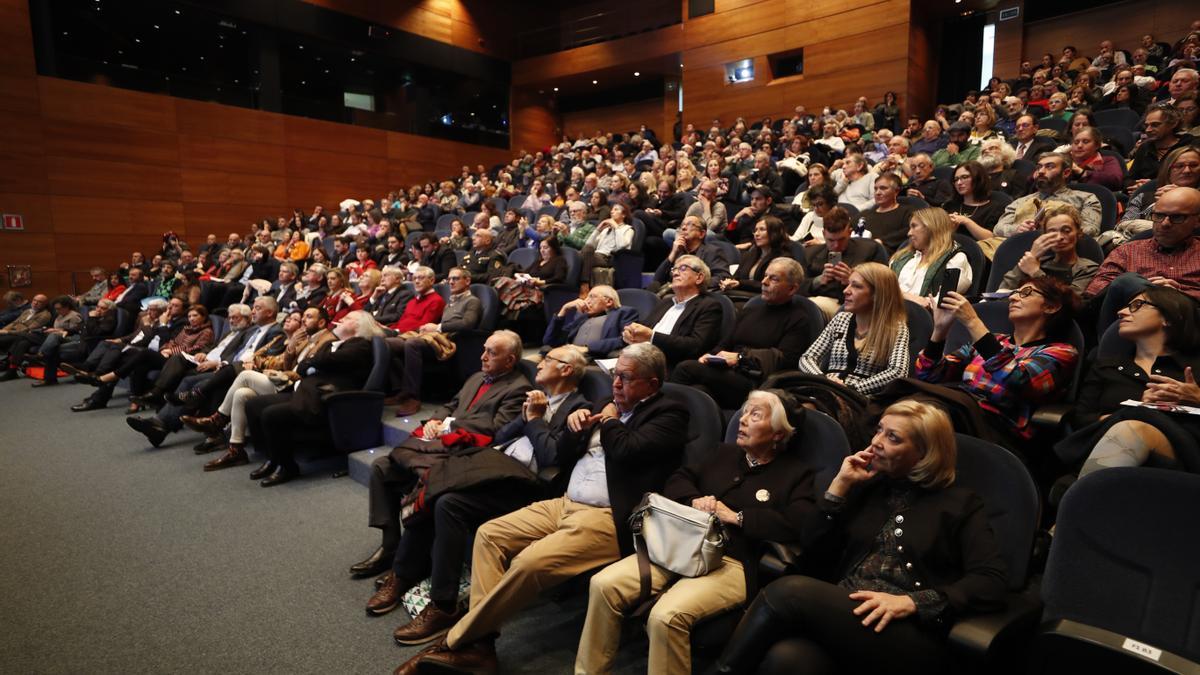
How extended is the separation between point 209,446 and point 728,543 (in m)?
3.46

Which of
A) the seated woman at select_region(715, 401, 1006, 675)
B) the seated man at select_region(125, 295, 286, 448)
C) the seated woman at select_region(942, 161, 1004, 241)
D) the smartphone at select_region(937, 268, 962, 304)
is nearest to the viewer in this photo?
the seated woman at select_region(715, 401, 1006, 675)

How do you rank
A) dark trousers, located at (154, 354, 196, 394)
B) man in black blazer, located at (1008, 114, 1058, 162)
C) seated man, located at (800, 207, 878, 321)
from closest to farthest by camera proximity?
seated man, located at (800, 207, 878, 321), man in black blazer, located at (1008, 114, 1058, 162), dark trousers, located at (154, 354, 196, 394)

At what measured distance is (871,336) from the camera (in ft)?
7.51

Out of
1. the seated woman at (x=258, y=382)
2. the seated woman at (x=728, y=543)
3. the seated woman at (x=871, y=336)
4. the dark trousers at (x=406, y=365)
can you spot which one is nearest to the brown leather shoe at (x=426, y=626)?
the seated woman at (x=728, y=543)

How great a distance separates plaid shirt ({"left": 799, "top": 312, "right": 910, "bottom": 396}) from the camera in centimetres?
221

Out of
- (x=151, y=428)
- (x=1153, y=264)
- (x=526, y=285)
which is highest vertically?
(x=1153, y=264)

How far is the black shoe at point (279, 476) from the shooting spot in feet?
10.7

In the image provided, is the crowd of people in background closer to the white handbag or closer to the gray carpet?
the white handbag

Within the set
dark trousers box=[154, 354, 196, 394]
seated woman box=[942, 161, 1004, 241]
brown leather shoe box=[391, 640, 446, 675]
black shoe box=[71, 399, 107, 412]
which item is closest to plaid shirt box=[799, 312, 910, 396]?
seated woman box=[942, 161, 1004, 241]

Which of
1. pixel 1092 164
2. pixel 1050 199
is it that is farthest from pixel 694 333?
pixel 1092 164

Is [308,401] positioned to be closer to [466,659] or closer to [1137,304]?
[466,659]

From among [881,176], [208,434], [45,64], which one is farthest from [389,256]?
[45,64]

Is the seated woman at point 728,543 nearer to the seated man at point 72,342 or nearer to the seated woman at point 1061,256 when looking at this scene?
the seated woman at point 1061,256

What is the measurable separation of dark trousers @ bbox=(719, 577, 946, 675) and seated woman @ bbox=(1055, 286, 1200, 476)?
2.21 ft
